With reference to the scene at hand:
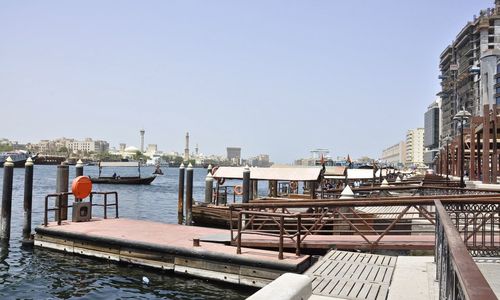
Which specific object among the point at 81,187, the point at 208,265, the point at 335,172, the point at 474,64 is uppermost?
the point at 474,64

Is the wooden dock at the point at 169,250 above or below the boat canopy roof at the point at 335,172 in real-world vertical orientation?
below

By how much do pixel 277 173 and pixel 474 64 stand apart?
12382 centimetres

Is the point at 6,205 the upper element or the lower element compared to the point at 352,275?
upper

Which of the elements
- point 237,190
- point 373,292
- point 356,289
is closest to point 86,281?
point 356,289

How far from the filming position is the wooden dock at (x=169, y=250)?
1217cm

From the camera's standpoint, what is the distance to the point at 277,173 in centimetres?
2356

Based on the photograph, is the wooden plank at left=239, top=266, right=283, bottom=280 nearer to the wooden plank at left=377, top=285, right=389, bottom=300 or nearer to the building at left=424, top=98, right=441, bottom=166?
the wooden plank at left=377, top=285, right=389, bottom=300

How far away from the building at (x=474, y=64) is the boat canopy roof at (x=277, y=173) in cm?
9541

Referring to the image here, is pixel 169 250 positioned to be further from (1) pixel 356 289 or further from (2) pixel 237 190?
(2) pixel 237 190

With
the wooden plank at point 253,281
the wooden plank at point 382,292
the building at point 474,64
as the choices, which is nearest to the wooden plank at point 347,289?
the wooden plank at point 382,292

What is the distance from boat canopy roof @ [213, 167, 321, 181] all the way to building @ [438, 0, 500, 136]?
313 ft

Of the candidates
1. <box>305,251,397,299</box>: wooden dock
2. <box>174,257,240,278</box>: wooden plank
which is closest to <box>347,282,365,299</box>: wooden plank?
<box>305,251,397,299</box>: wooden dock

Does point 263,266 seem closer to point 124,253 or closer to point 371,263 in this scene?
point 371,263

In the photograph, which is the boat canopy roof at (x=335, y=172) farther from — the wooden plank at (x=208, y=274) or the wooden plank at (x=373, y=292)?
the wooden plank at (x=373, y=292)
